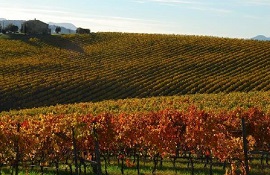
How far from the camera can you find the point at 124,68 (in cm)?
6956

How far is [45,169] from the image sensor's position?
75.6ft

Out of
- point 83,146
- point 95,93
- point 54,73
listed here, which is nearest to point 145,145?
point 83,146

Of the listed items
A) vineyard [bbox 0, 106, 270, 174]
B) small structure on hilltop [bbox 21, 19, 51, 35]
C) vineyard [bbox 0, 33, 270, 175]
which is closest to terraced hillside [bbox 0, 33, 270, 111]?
vineyard [bbox 0, 33, 270, 175]

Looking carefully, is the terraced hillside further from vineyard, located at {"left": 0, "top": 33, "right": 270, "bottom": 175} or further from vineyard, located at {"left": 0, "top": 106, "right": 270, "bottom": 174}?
vineyard, located at {"left": 0, "top": 106, "right": 270, "bottom": 174}

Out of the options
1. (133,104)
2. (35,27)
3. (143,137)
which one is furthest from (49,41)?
(143,137)

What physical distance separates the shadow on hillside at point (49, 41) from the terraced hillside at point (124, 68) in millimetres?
231

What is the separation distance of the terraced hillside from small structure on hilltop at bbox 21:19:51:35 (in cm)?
1156

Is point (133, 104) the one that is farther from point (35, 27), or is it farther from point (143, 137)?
point (35, 27)

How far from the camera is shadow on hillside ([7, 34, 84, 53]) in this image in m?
93.7

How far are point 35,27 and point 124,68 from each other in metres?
51.3

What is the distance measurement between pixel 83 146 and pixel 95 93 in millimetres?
36634

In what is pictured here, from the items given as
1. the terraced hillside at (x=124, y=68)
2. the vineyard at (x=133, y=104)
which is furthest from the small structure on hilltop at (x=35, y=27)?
the terraced hillside at (x=124, y=68)

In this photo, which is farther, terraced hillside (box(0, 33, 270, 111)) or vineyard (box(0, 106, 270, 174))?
terraced hillside (box(0, 33, 270, 111))

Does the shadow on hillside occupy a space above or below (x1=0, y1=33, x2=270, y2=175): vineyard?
above
